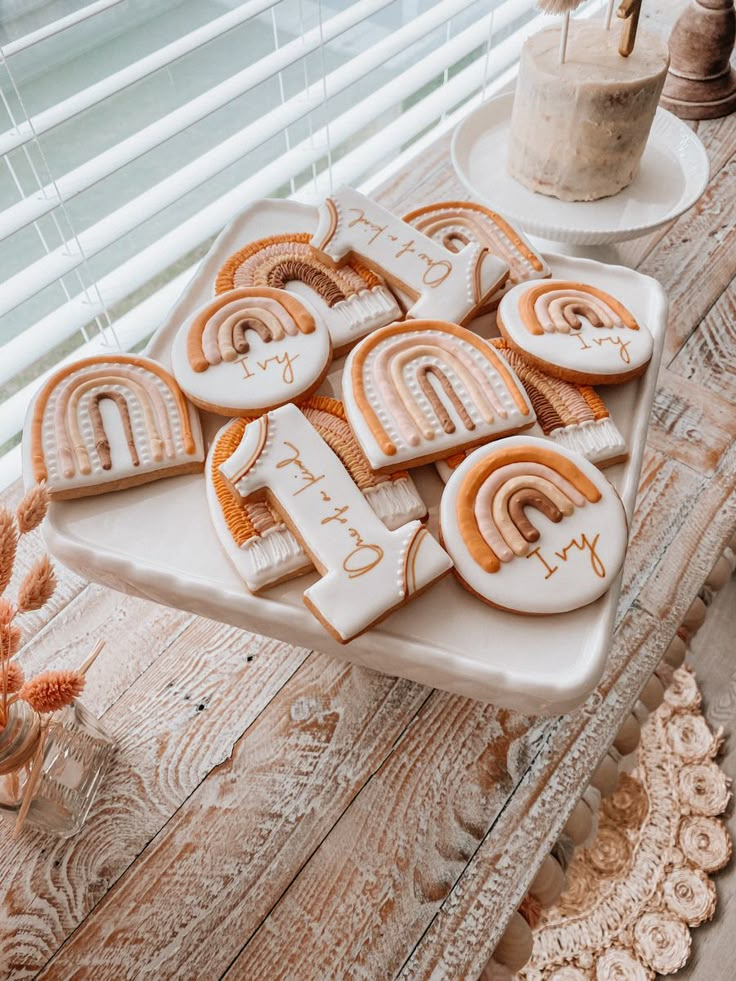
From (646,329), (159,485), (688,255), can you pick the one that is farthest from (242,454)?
(688,255)

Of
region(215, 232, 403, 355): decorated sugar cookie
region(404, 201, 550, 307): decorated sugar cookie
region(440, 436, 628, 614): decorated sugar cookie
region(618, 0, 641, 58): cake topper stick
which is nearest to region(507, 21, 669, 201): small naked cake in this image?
region(618, 0, 641, 58): cake topper stick

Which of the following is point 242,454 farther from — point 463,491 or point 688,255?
point 688,255

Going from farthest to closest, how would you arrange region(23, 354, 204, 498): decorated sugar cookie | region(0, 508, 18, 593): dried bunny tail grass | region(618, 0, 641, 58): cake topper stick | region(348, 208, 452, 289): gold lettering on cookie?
region(618, 0, 641, 58): cake topper stick
region(348, 208, 452, 289): gold lettering on cookie
region(23, 354, 204, 498): decorated sugar cookie
region(0, 508, 18, 593): dried bunny tail grass

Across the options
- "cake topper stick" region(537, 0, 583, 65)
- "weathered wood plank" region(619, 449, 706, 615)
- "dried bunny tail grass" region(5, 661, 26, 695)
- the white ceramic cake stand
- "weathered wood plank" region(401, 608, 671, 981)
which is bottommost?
"weathered wood plank" region(401, 608, 671, 981)

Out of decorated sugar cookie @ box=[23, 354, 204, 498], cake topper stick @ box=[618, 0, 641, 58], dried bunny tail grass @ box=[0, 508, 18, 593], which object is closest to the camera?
dried bunny tail grass @ box=[0, 508, 18, 593]

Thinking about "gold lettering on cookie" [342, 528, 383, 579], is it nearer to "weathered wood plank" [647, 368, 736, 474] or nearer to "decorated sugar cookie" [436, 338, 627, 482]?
"decorated sugar cookie" [436, 338, 627, 482]

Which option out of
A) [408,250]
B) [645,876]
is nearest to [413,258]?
[408,250]

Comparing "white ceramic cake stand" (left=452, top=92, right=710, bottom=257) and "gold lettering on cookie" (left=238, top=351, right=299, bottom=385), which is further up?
"gold lettering on cookie" (left=238, top=351, right=299, bottom=385)
